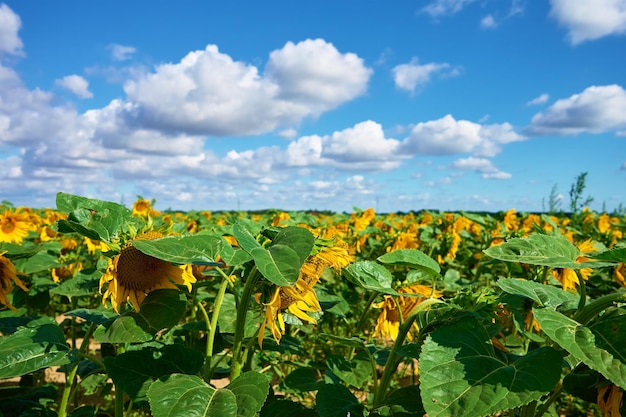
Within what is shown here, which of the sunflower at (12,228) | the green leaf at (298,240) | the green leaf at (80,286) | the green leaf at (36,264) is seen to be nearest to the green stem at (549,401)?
the green leaf at (298,240)

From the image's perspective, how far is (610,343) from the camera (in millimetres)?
1024

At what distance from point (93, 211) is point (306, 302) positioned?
2.37ft

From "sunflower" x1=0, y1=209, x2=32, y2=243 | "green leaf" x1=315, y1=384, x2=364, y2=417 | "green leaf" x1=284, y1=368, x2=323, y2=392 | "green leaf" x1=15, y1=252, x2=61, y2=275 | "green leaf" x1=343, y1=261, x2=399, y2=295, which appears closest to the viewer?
"green leaf" x1=315, y1=384, x2=364, y2=417

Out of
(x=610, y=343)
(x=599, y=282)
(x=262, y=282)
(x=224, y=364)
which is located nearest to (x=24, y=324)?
(x=224, y=364)

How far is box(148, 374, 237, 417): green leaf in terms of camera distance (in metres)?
1.15

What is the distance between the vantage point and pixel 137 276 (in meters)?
1.56

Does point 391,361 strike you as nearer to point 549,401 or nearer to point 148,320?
point 549,401

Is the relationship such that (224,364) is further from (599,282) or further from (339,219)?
(339,219)

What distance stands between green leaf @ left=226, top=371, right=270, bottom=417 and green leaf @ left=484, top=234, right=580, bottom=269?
0.62 meters

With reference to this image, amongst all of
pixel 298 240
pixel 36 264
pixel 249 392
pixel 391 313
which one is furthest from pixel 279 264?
pixel 36 264

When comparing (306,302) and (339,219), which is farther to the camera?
(339,219)

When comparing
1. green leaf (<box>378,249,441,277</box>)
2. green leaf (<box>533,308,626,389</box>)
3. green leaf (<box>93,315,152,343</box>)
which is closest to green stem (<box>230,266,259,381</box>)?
green leaf (<box>93,315,152,343</box>)

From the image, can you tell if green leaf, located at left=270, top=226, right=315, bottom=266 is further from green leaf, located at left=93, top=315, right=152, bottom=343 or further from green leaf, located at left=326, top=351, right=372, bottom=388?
green leaf, located at left=326, top=351, right=372, bottom=388

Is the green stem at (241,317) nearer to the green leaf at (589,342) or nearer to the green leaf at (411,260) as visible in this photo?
the green leaf at (411,260)
